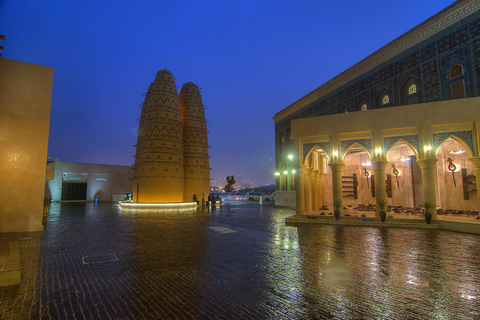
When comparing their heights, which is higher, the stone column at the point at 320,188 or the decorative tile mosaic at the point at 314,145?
the decorative tile mosaic at the point at 314,145

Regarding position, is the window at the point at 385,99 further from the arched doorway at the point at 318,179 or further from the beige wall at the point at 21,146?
the beige wall at the point at 21,146

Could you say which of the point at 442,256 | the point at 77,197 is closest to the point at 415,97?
the point at 442,256

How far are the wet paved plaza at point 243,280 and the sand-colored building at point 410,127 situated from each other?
6.01 metres

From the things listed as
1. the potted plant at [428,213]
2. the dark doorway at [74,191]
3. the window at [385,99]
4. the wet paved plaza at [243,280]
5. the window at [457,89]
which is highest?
the window at [385,99]

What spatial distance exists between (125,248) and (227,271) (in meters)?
3.44

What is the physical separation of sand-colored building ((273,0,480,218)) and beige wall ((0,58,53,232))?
11.8m

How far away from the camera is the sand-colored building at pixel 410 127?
11945 millimetres

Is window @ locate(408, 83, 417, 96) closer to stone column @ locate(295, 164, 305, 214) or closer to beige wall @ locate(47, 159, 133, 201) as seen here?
stone column @ locate(295, 164, 305, 214)

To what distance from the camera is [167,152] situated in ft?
78.5

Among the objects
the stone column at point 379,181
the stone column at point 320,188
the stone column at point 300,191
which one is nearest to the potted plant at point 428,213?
the stone column at point 379,181

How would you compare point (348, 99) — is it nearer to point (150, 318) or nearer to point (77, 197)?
point (150, 318)

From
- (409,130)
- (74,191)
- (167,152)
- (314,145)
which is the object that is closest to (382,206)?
(409,130)

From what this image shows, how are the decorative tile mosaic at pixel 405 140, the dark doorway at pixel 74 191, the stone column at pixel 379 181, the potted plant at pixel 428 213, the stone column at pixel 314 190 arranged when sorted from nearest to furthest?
the potted plant at pixel 428 213, the decorative tile mosaic at pixel 405 140, the stone column at pixel 379 181, the stone column at pixel 314 190, the dark doorway at pixel 74 191

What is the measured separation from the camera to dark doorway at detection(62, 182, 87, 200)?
108ft
